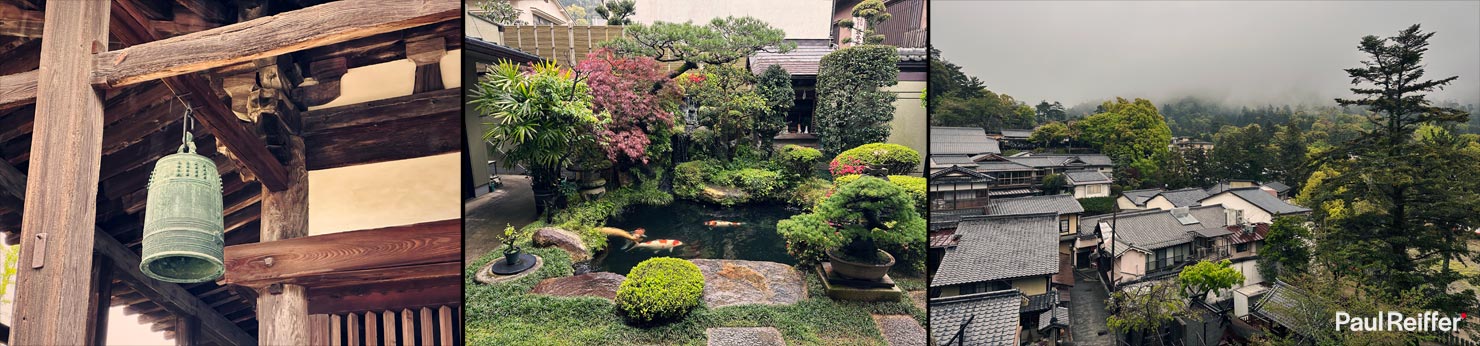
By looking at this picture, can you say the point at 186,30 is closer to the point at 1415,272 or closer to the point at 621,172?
the point at 621,172

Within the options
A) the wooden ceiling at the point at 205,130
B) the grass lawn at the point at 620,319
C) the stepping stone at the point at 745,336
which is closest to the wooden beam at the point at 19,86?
the wooden ceiling at the point at 205,130

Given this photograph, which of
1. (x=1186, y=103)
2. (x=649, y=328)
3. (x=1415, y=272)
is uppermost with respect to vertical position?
(x=1186, y=103)

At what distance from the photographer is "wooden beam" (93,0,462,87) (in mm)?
1764

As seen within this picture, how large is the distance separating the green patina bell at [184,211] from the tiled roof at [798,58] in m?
2.18

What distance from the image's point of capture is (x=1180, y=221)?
2791 millimetres

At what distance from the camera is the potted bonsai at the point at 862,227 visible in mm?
2158

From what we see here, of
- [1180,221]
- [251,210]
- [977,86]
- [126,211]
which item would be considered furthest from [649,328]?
[1180,221]

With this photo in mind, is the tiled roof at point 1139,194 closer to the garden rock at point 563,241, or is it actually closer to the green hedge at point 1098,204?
the green hedge at point 1098,204

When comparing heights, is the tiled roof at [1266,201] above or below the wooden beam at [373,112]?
below

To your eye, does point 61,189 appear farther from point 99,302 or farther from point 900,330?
point 900,330

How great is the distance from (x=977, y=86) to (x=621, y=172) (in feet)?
6.81

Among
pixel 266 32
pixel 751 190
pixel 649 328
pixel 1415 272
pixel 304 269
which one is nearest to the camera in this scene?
pixel 266 32

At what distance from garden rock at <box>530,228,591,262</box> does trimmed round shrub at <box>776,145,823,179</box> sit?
3.32ft

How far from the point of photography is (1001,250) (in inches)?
113
